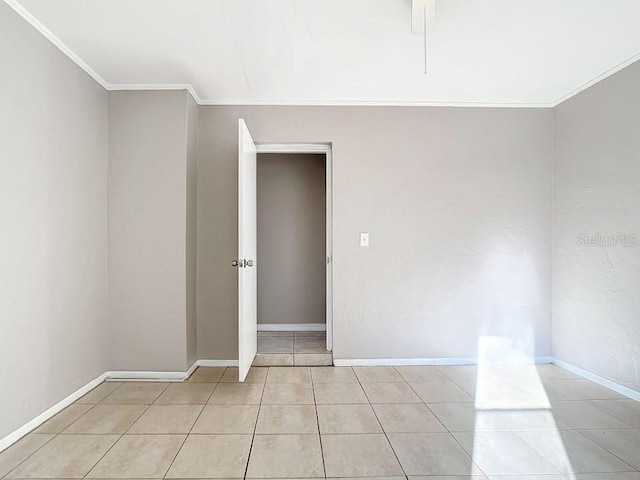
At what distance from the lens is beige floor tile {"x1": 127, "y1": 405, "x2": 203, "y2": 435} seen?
1.99 metres

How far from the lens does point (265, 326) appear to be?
13.9ft

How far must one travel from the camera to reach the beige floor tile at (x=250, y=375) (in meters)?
2.72

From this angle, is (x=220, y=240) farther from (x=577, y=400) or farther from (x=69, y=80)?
(x=577, y=400)

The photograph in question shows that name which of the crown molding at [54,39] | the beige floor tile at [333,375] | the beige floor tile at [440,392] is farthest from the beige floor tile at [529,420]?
the crown molding at [54,39]

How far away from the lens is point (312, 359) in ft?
10.3

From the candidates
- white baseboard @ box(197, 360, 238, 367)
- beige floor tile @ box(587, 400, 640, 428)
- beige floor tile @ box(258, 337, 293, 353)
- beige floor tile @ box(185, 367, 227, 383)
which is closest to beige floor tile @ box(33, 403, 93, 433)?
beige floor tile @ box(185, 367, 227, 383)

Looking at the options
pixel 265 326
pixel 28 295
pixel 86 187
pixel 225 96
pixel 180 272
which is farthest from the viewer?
pixel 265 326

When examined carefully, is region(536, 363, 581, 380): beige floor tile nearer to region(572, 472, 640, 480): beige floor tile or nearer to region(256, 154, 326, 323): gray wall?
region(572, 472, 640, 480): beige floor tile

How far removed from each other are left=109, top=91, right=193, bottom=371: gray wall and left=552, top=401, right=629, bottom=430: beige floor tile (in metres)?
2.62

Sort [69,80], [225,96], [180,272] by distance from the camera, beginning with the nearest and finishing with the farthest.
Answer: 1. [69,80]
2. [180,272]
3. [225,96]

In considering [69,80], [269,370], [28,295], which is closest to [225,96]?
[69,80]

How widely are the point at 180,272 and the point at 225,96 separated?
1.52 metres

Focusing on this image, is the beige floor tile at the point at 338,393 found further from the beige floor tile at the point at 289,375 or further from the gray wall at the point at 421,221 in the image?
the gray wall at the point at 421,221

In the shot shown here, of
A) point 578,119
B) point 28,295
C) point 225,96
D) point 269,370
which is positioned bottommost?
point 269,370
